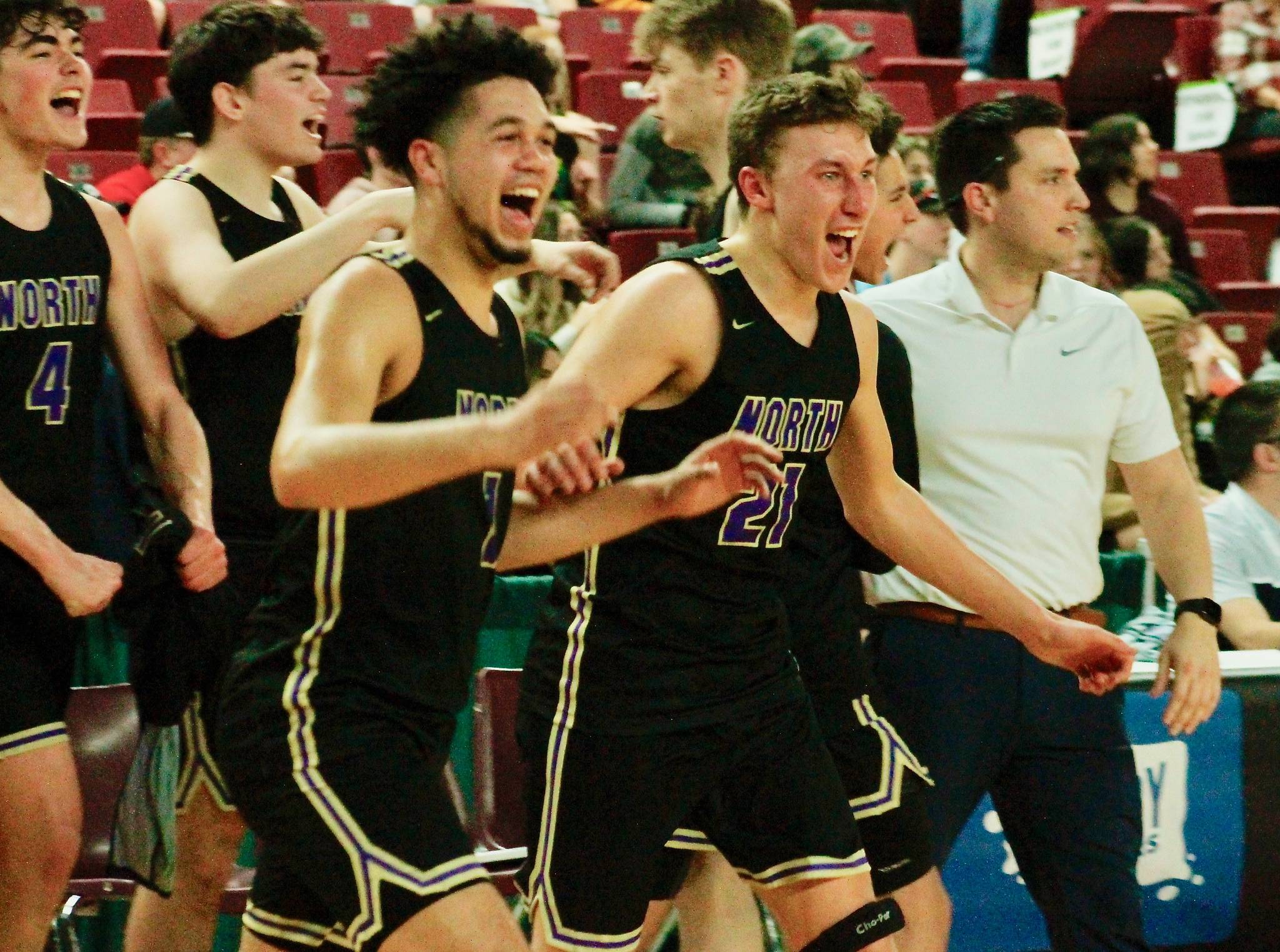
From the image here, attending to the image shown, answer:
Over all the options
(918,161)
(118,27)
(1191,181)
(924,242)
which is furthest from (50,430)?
(1191,181)

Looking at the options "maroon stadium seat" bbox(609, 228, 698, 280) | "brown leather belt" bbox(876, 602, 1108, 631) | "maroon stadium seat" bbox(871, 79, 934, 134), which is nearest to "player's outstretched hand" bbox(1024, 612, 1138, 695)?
"brown leather belt" bbox(876, 602, 1108, 631)

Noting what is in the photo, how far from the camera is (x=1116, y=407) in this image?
13.1 feet

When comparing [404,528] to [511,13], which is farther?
[511,13]

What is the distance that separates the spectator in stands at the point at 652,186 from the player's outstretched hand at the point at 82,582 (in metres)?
4.17

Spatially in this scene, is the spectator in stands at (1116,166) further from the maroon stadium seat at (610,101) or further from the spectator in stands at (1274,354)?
the maroon stadium seat at (610,101)

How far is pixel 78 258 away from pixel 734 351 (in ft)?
4.19

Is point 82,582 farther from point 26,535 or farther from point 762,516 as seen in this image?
point 762,516

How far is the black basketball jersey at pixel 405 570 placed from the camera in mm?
2904

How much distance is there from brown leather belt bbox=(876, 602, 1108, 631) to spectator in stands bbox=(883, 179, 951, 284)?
151cm

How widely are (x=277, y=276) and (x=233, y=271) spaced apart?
0.29 feet

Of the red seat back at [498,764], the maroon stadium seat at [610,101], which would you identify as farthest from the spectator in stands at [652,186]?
the red seat back at [498,764]

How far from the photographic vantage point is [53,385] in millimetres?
3551

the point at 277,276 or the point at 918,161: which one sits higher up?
the point at 277,276

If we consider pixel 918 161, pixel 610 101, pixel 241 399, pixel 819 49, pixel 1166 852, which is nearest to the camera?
pixel 241 399
